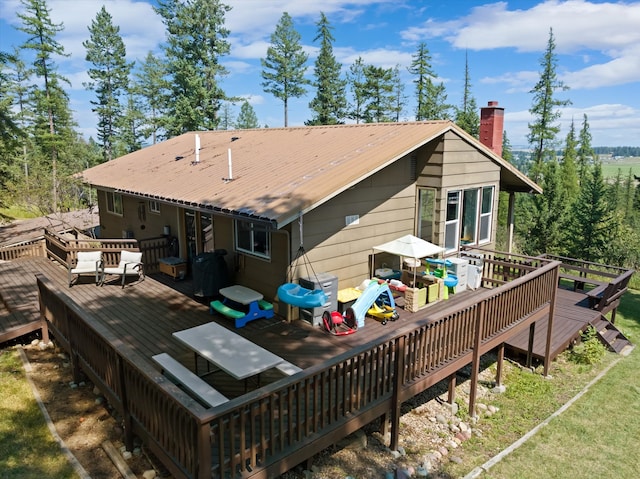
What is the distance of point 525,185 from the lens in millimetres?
Result: 12289

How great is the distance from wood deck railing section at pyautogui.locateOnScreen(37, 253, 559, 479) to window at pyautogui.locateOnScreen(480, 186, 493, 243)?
3662 millimetres

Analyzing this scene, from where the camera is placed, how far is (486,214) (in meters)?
11.5

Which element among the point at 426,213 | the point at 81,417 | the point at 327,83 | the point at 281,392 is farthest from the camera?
the point at 327,83

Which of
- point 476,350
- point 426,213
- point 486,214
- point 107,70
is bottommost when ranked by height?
point 476,350

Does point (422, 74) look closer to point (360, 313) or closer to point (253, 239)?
point (253, 239)

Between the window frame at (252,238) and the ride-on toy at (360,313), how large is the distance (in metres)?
1.63

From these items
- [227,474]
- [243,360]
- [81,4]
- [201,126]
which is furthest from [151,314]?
[81,4]

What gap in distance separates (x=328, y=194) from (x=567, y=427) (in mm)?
5404

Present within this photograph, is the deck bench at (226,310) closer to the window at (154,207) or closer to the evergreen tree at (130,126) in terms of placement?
the window at (154,207)

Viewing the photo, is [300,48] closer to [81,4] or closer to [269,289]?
[81,4]

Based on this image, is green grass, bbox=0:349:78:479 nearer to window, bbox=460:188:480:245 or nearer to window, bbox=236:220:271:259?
window, bbox=236:220:271:259

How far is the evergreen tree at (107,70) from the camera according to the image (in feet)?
121

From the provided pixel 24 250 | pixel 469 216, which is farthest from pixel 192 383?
pixel 24 250

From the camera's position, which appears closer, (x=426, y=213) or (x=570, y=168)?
(x=426, y=213)
